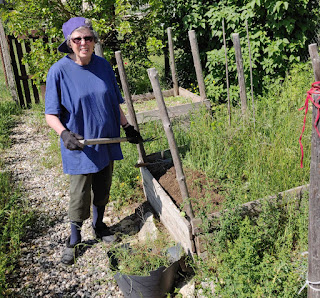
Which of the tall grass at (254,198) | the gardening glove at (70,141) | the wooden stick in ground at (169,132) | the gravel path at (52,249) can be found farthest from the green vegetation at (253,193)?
the gardening glove at (70,141)

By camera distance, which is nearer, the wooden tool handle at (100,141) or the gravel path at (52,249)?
the wooden tool handle at (100,141)

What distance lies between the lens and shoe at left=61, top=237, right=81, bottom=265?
3.38 metres

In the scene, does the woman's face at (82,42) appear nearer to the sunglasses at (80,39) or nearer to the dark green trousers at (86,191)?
the sunglasses at (80,39)

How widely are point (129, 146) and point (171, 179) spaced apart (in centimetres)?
121

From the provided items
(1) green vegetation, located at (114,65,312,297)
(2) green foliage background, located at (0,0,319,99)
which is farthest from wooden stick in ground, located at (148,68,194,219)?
(2) green foliage background, located at (0,0,319,99)

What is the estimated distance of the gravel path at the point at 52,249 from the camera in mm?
3104

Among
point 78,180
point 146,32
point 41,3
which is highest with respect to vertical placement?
point 41,3

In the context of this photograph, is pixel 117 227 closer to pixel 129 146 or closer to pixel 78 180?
pixel 78 180

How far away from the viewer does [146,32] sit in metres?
7.40

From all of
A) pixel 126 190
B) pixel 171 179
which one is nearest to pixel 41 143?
pixel 126 190

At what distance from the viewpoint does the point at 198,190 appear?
349 centimetres

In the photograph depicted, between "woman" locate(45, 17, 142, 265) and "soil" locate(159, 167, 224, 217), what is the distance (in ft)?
2.15

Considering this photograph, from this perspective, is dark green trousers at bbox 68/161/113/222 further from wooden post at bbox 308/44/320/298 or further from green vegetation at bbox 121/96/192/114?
green vegetation at bbox 121/96/192/114

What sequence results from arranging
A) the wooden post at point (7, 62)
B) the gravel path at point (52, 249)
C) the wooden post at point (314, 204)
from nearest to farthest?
the wooden post at point (314, 204) → the gravel path at point (52, 249) → the wooden post at point (7, 62)
